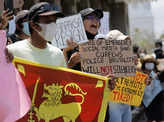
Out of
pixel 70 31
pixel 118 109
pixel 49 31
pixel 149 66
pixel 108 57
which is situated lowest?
pixel 149 66

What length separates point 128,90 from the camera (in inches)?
216

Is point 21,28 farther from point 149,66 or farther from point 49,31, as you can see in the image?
point 149,66

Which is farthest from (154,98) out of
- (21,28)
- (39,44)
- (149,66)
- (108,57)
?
(39,44)

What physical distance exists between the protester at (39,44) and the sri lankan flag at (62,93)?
0.08m

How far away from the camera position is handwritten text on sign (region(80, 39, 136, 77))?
4380 millimetres

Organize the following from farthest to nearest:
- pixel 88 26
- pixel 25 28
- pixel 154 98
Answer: pixel 154 98 → pixel 88 26 → pixel 25 28

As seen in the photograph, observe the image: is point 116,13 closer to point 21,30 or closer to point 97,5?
point 97,5

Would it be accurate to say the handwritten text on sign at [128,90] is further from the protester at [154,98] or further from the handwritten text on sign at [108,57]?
the protester at [154,98]

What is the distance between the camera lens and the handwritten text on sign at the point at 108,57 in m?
4.38

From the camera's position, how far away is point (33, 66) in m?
3.79

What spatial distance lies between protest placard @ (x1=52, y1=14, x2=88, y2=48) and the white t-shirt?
0.87m

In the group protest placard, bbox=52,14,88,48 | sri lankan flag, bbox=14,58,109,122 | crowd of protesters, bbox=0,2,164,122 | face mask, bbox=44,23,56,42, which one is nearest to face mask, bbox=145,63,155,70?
crowd of protesters, bbox=0,2,164,122

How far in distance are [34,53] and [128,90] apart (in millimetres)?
1974

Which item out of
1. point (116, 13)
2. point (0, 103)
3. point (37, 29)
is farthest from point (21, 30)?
point (116, 13)
